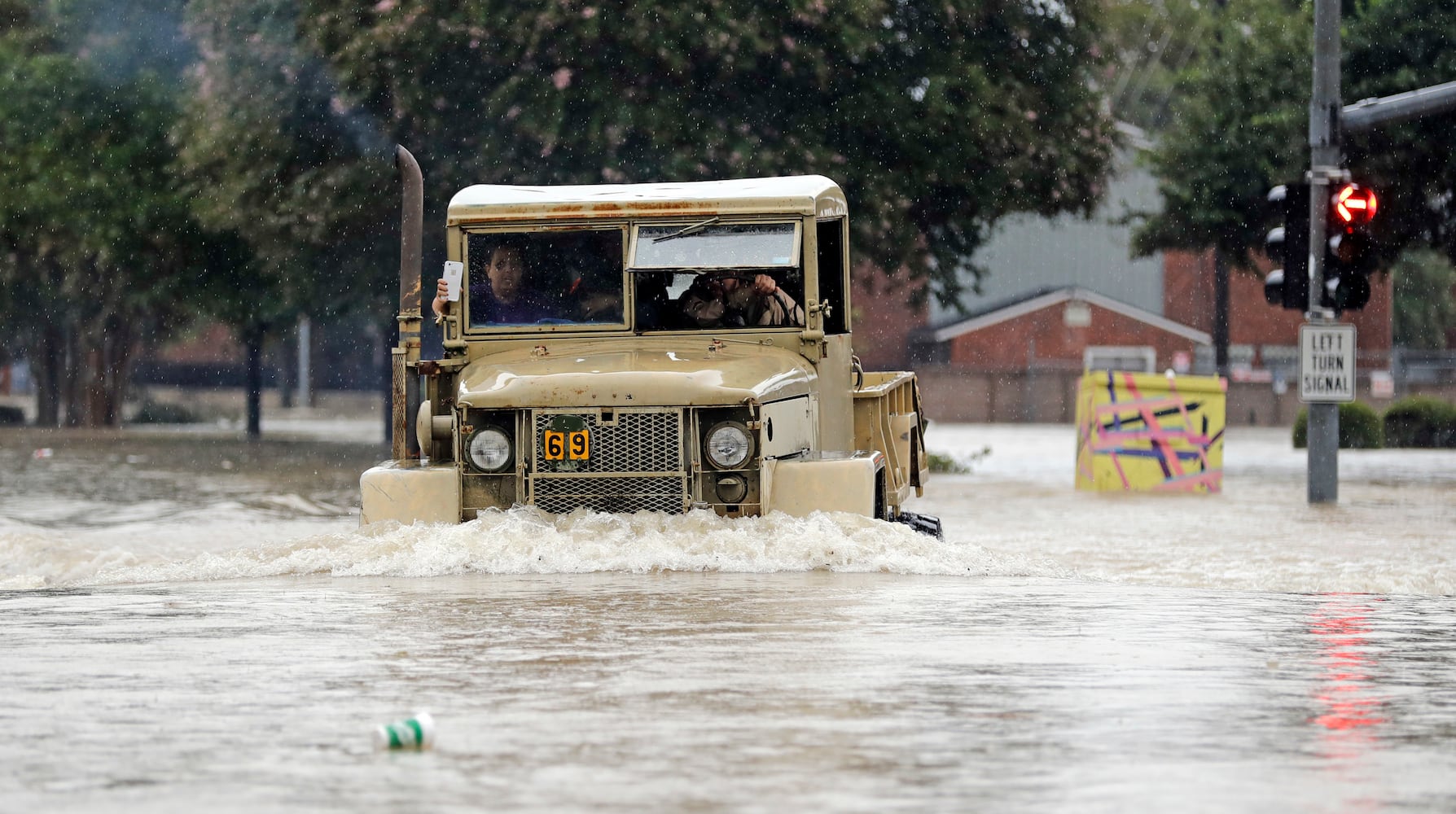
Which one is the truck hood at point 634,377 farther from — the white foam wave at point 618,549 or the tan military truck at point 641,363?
the white foam wave at point 618,549

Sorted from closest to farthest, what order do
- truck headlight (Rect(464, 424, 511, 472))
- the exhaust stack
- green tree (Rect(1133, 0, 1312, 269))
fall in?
truck headlight (Rect(464, 424, 511, 472)), the exhaust stack, green tree (Rect(1133, 0, 1312, 269))

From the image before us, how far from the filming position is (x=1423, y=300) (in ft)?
258

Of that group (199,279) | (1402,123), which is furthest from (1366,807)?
(199,279)

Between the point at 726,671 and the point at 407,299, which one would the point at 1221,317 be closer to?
the point at 407,299

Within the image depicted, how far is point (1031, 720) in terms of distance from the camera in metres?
7.47

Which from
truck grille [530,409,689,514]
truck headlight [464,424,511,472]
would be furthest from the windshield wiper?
truck headlight [464,424,511,472]

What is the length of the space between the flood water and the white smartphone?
1.59 metres

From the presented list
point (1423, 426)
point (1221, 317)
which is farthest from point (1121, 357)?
point (1423, 426)

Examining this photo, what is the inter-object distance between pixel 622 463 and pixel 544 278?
6.41 feet

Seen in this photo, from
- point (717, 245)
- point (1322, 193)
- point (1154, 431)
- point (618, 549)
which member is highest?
point (1322, 193)

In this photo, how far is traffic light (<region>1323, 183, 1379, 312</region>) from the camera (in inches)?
884

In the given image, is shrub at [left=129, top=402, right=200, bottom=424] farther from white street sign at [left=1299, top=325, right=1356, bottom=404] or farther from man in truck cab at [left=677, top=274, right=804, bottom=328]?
man in truck cab at [left=677, top=274, right=804, bottom=328]

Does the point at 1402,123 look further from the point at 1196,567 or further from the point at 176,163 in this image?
the point at 176,163

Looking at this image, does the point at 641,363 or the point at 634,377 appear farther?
the point at 641,363
